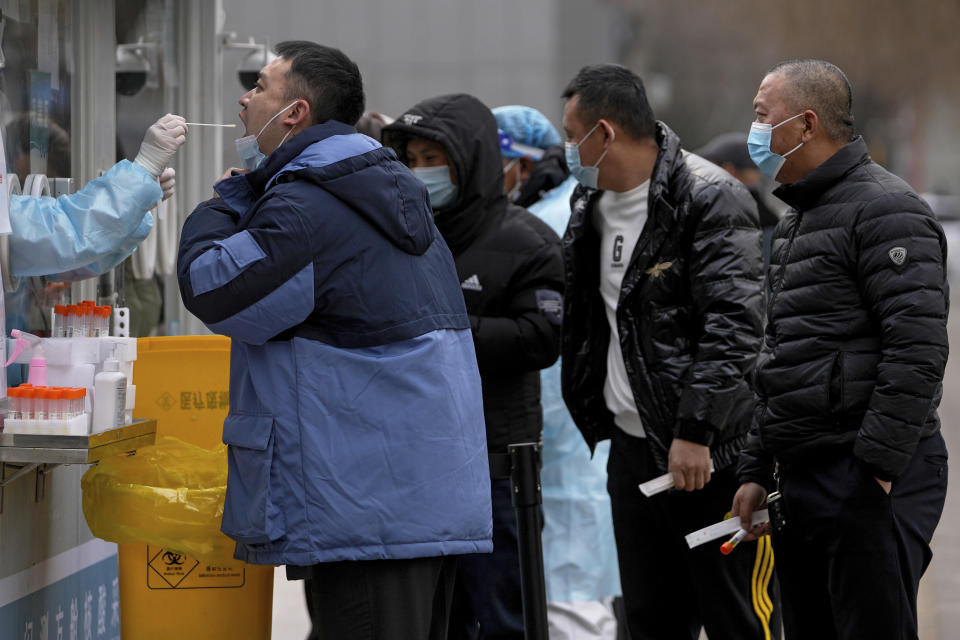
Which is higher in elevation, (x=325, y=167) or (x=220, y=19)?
(x=220, y=19)

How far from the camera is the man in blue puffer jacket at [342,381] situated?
2.76 meters

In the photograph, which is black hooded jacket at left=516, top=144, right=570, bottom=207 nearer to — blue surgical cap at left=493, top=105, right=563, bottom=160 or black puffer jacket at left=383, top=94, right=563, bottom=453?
blue surgical cap at left=493, top=105, right=563, bottom=160

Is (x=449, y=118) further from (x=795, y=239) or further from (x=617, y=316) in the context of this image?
(x=795, y=239)

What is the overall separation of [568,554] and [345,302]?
2491 millimetres

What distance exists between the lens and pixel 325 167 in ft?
9.32

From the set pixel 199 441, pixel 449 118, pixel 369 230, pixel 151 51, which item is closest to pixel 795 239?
pixel 369 230

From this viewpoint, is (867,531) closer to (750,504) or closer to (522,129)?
(750,504)

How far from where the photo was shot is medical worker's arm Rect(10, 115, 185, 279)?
3090 mm

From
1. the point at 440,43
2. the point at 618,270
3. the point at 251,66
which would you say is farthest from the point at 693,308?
the point at 440,43

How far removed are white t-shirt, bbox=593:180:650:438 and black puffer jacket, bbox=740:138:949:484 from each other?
602 millimetres

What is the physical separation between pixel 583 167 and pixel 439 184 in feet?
1.80

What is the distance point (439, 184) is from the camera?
4332 mm

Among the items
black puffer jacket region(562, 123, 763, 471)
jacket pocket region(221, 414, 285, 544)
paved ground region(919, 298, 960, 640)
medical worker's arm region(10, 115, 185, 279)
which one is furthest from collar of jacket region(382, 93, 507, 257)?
paved ground region(919, 298, 960, 640)

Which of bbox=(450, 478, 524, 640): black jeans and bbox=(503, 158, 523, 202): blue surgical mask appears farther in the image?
bbox=(503, 158, 523, 202): blue surgical mask
